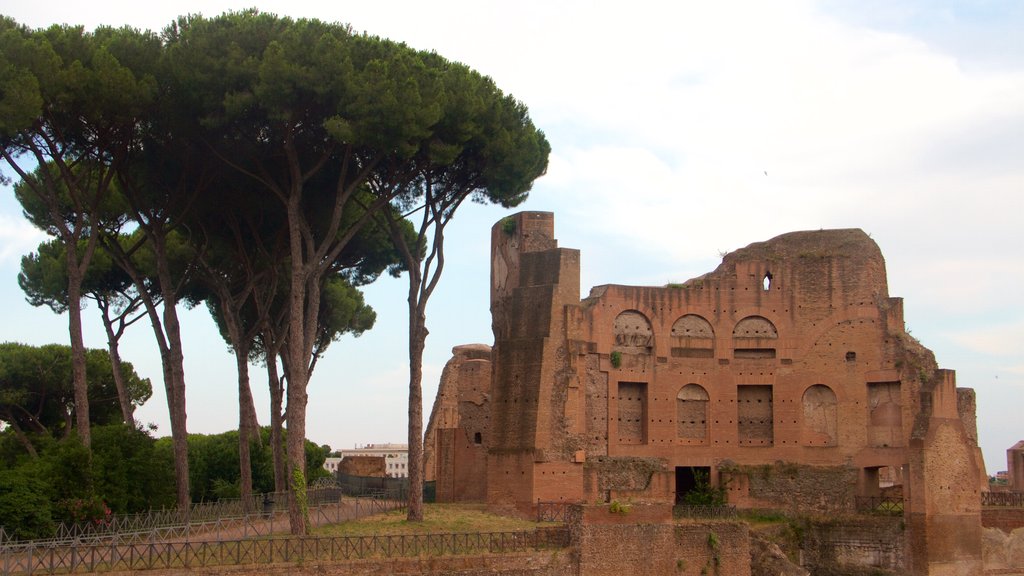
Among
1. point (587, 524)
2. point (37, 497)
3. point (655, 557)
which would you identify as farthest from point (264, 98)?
point (655, 557)

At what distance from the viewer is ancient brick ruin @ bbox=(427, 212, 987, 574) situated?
28031 millimetres

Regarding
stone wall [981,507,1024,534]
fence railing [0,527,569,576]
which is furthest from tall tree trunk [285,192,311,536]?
stone wall [981,507,1024,534]

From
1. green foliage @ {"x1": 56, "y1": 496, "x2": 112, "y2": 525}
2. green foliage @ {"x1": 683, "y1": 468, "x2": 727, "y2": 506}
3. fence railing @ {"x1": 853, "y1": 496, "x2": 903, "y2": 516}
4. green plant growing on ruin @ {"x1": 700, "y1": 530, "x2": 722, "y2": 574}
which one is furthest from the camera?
green foliage @ {"x1": 683, "y1": 468, "x2": 727, "y2": 506}

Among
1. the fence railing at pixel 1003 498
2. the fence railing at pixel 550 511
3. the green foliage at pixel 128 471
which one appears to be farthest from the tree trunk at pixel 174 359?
the fence railing at pixel 1003 498

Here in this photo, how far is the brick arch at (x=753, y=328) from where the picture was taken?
31.4m

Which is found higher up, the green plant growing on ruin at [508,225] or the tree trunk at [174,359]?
the green plant growing on ruin at [508,225]

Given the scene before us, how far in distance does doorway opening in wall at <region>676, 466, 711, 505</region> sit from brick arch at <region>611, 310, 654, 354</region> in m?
3.50

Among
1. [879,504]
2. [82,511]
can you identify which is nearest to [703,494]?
[879,504]

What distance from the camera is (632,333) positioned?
1214 inches

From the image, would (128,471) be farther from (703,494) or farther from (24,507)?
(703,494)

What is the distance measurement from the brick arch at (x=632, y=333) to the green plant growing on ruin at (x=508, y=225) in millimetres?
3665

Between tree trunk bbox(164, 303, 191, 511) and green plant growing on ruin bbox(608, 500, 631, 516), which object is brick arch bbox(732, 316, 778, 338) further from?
tree trunk bbox(164, 303, 191, 511)

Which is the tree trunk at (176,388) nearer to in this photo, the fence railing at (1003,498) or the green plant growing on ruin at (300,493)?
the green plant growing on ruin at (300,493)

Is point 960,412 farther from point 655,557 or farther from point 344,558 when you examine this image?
point 344,558
